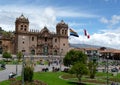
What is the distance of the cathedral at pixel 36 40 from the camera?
341ft

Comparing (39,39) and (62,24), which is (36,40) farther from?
(62,24)

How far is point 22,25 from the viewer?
104 meters

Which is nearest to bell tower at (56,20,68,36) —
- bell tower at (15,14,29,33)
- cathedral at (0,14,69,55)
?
cathedral at (0,14,69,55)

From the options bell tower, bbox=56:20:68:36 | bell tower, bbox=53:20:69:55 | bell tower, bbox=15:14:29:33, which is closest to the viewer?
bell tower, bbox=15:14:29:33

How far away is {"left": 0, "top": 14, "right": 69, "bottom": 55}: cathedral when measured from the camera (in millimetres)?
103875

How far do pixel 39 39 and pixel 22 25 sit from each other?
863 centimetres

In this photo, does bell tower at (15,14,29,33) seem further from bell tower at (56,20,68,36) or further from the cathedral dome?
bell tower at (56,20,68,36)

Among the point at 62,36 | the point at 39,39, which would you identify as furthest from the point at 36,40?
the point at 62,36

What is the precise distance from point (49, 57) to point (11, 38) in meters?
15.0

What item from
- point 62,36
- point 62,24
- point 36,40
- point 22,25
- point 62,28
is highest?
point 62,24

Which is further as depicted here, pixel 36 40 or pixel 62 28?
pixel 62 28

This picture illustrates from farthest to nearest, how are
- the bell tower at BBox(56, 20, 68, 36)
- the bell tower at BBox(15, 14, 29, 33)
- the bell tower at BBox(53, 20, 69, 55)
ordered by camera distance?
the bell tower at BBox(53, 20, 69, 55) → the bell tower at BBox(56, 20, 68, 36) → the bell tower at BBox(15, 14, 29, 33)

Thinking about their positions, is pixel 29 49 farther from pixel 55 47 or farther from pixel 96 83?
pixel 96 83

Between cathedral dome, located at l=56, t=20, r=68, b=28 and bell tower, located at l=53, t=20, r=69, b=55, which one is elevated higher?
cathedral dome, located at l=56, t=20, r=68, b=28
